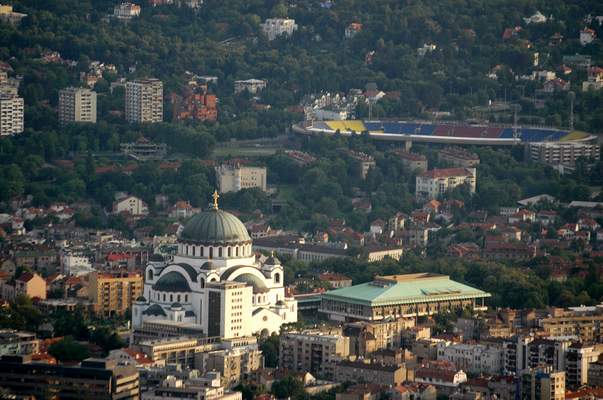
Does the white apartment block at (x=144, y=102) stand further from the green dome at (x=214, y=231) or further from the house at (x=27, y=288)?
the green dome at (x=214, y=231)

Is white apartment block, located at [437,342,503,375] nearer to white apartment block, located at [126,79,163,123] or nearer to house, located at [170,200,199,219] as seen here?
house, located at [170,200,199,219]

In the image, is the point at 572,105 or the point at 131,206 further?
the point at 572,105

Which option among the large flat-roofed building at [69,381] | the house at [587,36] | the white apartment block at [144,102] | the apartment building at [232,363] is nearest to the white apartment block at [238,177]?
the white apartment block at [144,102]

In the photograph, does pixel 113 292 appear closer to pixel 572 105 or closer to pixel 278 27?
pixel 572 105

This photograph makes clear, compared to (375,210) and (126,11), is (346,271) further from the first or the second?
(126,11)

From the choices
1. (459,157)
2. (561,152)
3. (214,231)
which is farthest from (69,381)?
(561,152)

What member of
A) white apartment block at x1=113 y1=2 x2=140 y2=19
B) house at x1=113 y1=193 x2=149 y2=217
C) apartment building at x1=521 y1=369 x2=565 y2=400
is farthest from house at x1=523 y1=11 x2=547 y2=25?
apartment building at x1=521 y1=369 x2=565 y2=400
